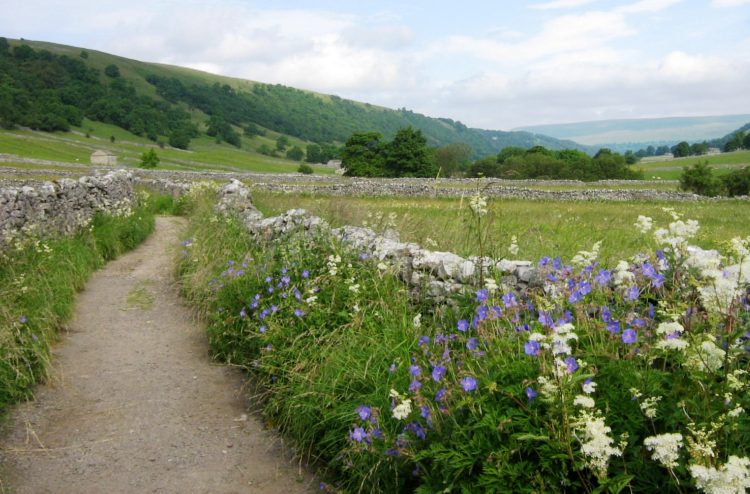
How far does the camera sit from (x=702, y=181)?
31672 millimetres

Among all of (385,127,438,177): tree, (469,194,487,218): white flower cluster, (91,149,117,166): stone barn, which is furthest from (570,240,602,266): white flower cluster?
(91,149,117,166): stone barn

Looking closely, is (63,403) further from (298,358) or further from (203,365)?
(298,358)

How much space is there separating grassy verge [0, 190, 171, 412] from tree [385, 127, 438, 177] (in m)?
54.0

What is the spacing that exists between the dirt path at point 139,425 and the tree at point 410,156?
58.6 metres

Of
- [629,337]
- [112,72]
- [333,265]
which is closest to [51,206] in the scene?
[333,265]

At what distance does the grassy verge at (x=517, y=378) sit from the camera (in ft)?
7.72

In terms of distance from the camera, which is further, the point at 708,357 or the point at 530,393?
the point at 530,393

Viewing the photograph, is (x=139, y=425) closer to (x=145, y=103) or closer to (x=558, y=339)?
(x=558, y=339)

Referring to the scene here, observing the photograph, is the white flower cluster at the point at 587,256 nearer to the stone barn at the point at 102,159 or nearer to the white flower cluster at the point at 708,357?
the white flower cluster at the point at 708,357

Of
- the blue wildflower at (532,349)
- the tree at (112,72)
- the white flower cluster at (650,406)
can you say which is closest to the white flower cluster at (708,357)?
the white flower cluster at (650,406)

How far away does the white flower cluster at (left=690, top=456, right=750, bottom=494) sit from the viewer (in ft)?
6.04

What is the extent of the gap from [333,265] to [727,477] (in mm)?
4489

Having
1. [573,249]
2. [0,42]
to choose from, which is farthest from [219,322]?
[0,42]

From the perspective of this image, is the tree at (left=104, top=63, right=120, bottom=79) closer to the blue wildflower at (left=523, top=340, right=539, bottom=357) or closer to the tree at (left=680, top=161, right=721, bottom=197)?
the tree at (left=680, top=161, right=721, bottom=197)
